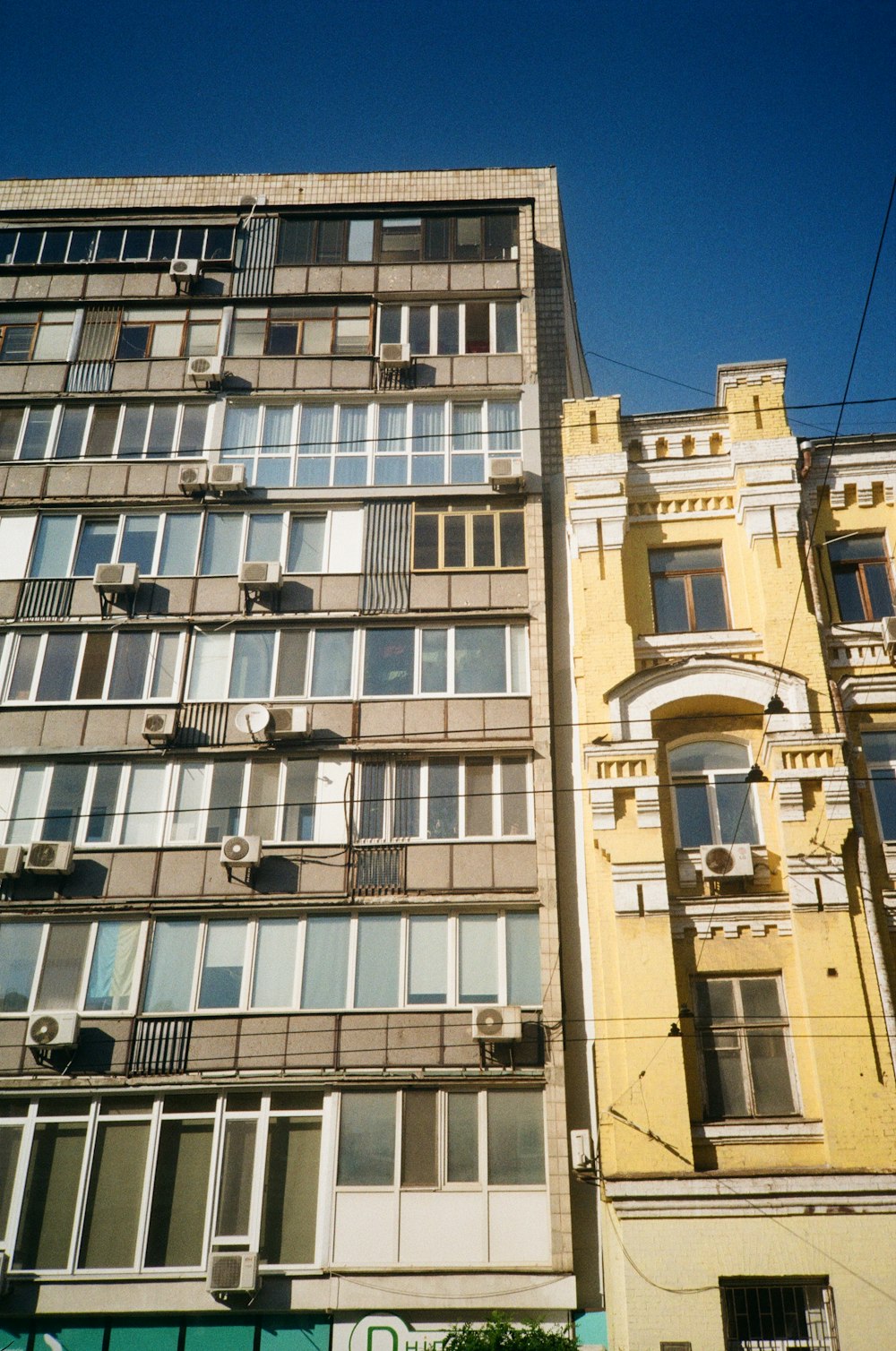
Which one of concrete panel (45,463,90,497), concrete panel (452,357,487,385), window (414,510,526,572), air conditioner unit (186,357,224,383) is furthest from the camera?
concrete panel (452,357,487,385)

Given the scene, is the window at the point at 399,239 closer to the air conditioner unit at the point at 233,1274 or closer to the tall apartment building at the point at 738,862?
the tall apartment building at the point at 738,862

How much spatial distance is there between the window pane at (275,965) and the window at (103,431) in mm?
9951

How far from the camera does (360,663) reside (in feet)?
61.6

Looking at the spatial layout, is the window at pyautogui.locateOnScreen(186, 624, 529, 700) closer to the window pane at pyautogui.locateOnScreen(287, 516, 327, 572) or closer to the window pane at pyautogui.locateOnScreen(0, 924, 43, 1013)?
the window pane at pyautogui.locateOnScreen(287, 516, 327, 572)

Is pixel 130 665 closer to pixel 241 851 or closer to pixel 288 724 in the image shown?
pixel 288 724

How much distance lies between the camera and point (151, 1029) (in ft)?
53.1

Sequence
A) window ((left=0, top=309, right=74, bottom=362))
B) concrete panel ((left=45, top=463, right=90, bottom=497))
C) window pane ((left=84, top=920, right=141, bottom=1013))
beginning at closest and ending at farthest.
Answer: window pane ((left=84, top=920, right=141, bottom=1013))
concrete panel ((left=45, top=463, right=90, bottom=497))
window ((left=0, top=309, right=74, bottom=362))

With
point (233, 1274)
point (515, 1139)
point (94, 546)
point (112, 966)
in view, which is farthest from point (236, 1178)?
point (94, 546)

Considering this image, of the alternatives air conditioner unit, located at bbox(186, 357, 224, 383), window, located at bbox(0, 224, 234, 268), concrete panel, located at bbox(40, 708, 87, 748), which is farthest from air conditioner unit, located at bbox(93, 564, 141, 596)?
window, located at bbox(0, 224, 234, 268)

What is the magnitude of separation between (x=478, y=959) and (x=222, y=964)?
13.5 ft

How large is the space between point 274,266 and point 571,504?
406 inches

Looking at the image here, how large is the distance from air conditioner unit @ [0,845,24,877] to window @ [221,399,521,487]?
840cm

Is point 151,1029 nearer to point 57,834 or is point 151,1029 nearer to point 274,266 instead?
point 57,834

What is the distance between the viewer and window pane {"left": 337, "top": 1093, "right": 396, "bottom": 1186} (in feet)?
49.7
